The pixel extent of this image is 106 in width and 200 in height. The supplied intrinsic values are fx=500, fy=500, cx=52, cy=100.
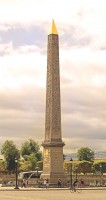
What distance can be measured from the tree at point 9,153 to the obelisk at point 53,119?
139ft

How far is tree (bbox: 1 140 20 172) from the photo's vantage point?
90.7 meters

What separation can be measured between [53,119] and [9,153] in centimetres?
4621

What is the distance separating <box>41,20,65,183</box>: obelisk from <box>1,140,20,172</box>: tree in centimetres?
4239

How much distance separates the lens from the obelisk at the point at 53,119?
154 feet

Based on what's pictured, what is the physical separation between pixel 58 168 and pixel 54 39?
12463 mm

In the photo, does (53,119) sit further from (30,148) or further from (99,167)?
(30,148)

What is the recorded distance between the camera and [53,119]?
46.6 meters
